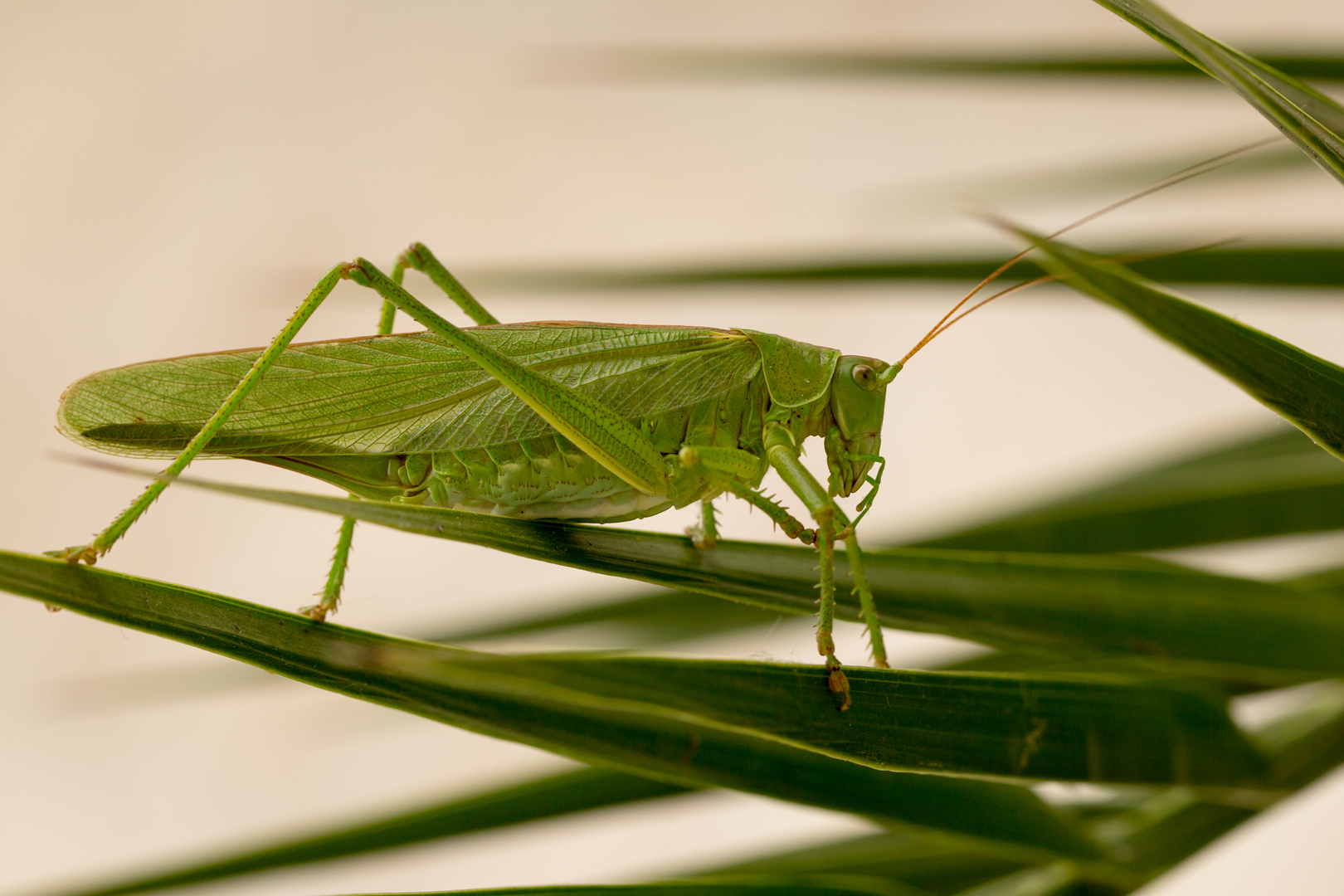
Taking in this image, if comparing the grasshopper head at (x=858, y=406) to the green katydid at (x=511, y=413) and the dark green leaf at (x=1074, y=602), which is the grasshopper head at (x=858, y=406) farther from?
the dark green leaf at (x=1074, y=602)

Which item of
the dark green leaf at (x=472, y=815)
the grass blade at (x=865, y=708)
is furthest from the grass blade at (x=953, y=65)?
the dark green leaf at (x=472, y=815)

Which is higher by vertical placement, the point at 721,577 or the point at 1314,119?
the point at 1314,119

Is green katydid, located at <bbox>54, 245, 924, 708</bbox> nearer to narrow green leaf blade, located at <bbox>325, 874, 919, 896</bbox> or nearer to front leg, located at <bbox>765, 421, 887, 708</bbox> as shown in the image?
front leg, located at <bbox>765, 421, 887, 708</bbox>

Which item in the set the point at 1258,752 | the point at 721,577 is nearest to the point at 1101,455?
the point at 1258,752

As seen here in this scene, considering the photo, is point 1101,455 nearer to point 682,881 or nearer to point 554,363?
point 554,363

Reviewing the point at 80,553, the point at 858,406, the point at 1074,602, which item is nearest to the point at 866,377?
the point at 858,406

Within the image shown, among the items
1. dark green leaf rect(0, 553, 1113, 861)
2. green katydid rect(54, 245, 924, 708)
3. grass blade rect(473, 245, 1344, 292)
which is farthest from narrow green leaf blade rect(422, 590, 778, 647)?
dark green leaf rect(0, 553, 1113, 861)
